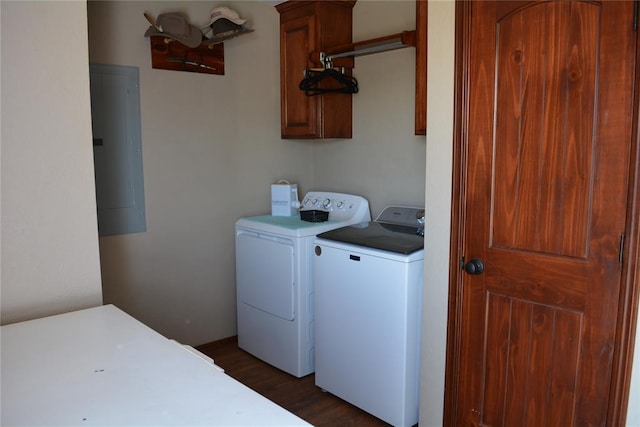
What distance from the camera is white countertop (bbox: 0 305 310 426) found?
1.07 meters

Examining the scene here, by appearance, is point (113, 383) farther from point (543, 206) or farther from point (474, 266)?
point (543, 206)

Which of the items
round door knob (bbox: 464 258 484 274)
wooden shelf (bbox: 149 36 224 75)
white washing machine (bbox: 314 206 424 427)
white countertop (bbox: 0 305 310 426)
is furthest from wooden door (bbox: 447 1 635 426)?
wooden shelf (bbox: 149 36 224 75)

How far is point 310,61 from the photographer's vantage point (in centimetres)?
338

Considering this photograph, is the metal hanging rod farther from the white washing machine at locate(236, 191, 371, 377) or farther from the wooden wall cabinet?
the white washing machine at locate(236, 191, 371, 377)

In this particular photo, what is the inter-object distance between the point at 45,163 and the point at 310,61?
209cm

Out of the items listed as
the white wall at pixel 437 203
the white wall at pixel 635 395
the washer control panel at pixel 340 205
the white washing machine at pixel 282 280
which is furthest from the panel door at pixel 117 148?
the white wall at pixel 635 395

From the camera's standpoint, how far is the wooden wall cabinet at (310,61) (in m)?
3.36

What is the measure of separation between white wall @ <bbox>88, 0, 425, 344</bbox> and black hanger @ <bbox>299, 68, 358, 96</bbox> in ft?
0.39

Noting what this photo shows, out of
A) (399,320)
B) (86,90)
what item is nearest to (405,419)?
(399,320)

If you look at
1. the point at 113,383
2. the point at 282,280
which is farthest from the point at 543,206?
the point at 282,280

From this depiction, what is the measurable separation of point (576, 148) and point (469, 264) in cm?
64

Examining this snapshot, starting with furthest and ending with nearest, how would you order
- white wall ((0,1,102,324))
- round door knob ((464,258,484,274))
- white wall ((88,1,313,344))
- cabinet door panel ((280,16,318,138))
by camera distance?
1. cabinet door panel ((280,16,318,138))
2. white wall ((88,1,313,344))
3. round door knob ((464,258,484,274))
4. white wall ((0,1,102,324))

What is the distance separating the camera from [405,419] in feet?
8.46

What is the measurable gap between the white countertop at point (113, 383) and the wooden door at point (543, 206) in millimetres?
1273
